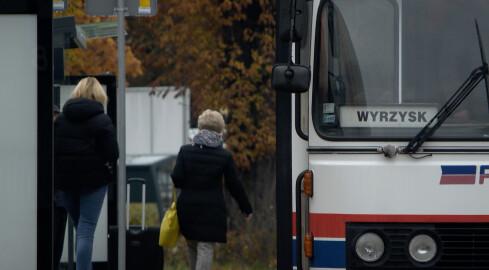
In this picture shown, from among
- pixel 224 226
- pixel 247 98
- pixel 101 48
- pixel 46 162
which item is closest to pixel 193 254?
pixel 224 226

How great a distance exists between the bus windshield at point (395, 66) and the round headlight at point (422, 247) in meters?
0.60

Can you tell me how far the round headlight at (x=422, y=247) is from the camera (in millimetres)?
5758

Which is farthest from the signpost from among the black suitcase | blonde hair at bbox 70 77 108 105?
the black suitcase

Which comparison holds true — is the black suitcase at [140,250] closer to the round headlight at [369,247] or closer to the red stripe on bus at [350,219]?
the red stripe on bus at [350,219]

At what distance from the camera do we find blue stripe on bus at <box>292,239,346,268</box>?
19.2ft

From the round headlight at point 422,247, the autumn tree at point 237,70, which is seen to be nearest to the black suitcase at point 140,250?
the round headlight at point 422,247

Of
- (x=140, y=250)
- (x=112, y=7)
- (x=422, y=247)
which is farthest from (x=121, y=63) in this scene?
(x=422, y=247)

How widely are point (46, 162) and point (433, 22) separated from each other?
101 inches

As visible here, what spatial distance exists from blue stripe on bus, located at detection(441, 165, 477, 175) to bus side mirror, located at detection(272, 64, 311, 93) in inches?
36.7

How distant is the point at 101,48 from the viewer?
17266 millimetres

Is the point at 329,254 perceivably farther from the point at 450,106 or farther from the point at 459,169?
the point at 450,106

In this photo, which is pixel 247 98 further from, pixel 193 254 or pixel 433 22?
pixel 433 22

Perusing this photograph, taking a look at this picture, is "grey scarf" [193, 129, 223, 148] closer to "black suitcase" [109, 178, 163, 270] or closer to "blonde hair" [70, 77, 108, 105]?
"blonde hair" [70, 77, 108, 105]

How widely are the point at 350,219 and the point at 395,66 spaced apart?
0.96 m
